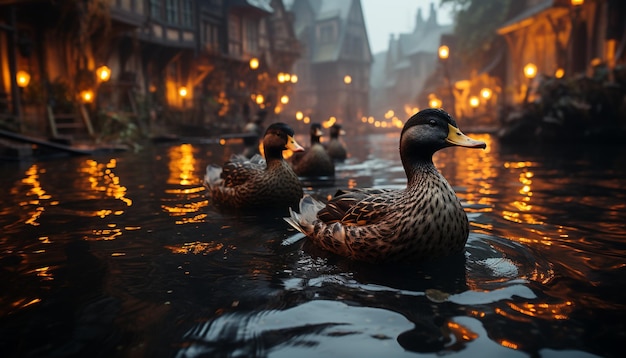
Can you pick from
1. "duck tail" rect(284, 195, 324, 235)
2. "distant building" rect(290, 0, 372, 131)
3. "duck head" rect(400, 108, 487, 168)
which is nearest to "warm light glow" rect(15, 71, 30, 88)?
"duck tail" rect(284, 195, 324, 235)

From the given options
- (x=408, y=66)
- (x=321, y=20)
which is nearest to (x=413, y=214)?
(x=321, y=20)

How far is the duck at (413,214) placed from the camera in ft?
10.3

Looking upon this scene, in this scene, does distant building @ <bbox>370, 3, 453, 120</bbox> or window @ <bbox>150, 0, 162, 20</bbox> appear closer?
window @ <bbox>150, 0, 162, 20</bbox>

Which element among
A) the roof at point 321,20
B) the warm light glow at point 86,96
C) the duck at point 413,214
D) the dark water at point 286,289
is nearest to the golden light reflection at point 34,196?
the dark water at point 286,289

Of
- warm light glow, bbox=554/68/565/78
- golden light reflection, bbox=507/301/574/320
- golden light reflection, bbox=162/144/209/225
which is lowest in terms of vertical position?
golden light reflection, bbox=507/301/574/320

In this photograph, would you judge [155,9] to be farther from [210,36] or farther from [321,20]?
[321,20]

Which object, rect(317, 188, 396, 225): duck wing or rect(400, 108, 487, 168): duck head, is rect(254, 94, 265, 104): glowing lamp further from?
rect(400, 108, 487, 168): duck head

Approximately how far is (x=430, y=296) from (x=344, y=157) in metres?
9.33

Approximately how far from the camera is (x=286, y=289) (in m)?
2.98

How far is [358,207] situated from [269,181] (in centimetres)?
197

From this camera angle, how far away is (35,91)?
16.6 metres

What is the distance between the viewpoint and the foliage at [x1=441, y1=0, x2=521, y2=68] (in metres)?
33.1

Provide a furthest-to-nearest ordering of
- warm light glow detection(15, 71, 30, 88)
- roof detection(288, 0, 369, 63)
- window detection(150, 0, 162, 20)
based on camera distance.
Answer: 1. roof detection(288, 0, 369, 63)
2. window detection(150, 0, 162, 20)
3. warm light glow detection(15, 71, 30, 88)

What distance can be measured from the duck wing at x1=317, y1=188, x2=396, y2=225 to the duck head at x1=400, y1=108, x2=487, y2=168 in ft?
1.21
